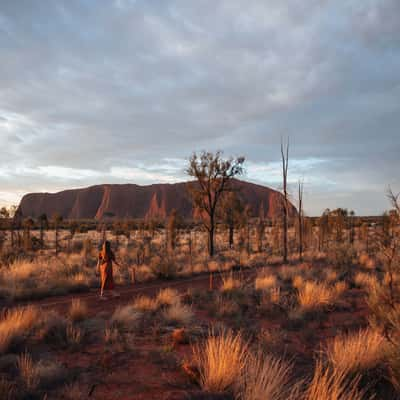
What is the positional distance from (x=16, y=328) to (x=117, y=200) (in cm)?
13079

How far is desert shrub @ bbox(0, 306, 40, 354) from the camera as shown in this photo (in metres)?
5.58

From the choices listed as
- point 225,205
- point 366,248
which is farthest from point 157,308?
point 225,205

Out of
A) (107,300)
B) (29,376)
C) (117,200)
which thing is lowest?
(107,300)

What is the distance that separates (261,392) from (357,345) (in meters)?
2.31

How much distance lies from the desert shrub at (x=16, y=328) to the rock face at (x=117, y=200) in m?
115

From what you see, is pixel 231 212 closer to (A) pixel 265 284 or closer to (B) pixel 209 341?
(A) pixel 265 284

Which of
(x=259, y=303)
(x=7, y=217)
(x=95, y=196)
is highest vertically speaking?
(x=95, y=196)

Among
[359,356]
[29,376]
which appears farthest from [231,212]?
[29,376]

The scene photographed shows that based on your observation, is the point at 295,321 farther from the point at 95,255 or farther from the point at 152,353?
the point at 95,255

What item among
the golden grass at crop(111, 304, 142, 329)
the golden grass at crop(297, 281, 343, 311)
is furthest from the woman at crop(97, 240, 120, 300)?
the golden grass at crop(297, 281, 343, 311)

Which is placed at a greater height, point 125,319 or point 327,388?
point 327,388

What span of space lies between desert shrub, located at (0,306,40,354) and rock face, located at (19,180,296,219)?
115106 mm

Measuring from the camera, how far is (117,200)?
133375 millimetres

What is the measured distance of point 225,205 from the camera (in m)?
31.9
